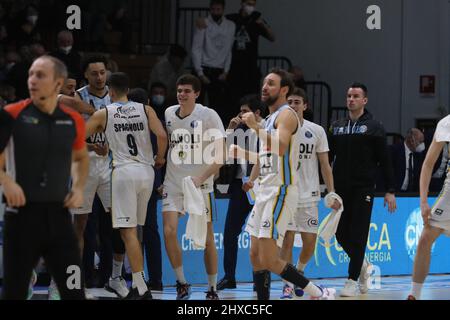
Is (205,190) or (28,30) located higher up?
(28,30)

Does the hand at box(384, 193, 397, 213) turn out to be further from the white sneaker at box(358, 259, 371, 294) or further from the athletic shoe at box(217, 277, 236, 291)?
the athletic shoe at box(217, 277, 236, 291)

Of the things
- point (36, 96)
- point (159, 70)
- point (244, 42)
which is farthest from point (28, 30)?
point (36, 96)

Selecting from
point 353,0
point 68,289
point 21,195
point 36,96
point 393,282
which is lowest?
point 393,282

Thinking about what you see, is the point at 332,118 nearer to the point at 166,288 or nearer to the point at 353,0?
the point at 353,0

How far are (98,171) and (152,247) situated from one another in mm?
1146

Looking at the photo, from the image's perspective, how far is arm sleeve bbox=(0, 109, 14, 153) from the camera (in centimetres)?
735

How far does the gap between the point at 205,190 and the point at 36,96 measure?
3.75m

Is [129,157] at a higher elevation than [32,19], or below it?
below

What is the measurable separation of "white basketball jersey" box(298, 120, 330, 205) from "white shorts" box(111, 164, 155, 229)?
1.74 m

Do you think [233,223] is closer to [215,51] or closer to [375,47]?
[215,51]

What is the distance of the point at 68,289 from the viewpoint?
744 centimetres

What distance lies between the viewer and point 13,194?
718 centimetres

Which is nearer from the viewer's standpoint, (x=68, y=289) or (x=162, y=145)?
(x=68, y=289)

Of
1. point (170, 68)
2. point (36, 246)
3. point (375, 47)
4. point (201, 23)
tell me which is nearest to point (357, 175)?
point (36, 246)
